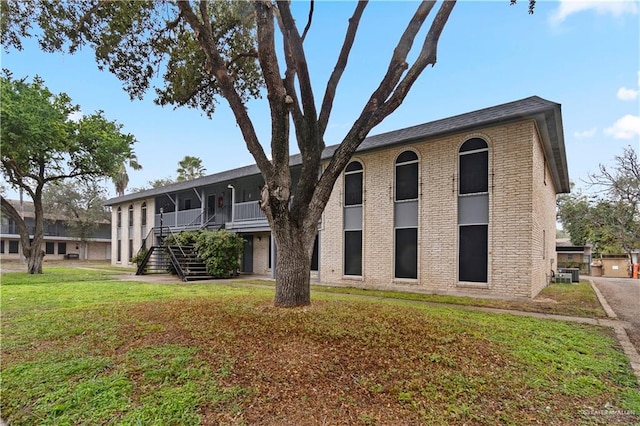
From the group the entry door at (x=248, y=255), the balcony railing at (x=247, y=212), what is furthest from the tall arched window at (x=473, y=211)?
the entry door at (x=248, y=255)

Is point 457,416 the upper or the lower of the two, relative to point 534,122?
lower

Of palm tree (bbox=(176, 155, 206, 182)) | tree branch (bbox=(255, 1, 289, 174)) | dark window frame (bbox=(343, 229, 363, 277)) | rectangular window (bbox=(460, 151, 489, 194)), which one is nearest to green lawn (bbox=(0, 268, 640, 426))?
tree branch (bbox=(255, 1, 289, 174))

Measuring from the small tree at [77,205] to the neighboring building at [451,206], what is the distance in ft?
114

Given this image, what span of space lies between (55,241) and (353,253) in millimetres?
42252

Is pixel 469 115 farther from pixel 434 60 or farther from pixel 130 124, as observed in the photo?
pixel 130 124

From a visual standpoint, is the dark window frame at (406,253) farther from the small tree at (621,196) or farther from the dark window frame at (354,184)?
the small tree at (621,196)

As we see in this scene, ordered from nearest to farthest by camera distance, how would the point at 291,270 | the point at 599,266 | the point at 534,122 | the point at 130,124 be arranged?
1. the point at 291,270
2. the point at 534,122
3. the point at 130,124
4. the point at 599,266

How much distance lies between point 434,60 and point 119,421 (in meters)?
6.69

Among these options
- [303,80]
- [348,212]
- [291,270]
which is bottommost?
[291,270]

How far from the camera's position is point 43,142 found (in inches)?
585

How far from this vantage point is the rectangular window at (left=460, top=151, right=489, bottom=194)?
10742 mm

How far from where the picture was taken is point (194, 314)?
646 cm

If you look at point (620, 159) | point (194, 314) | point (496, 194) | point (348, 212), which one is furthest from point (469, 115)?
point (194, 314)

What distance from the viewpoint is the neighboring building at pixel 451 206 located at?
995 centimetres
